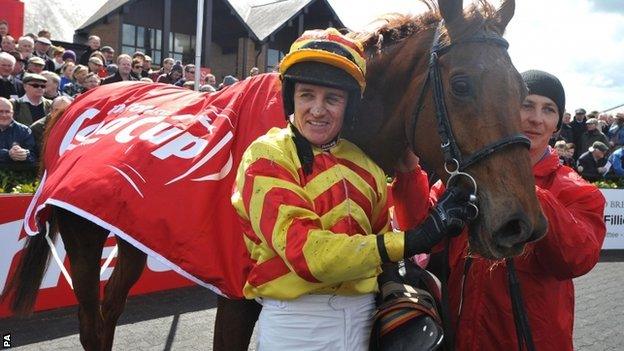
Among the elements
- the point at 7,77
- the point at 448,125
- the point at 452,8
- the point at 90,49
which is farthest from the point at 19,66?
the point at 448,125

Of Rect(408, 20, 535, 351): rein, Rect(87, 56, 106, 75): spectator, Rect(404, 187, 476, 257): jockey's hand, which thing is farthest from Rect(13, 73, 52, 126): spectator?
Rect(404, 187, 476, 257): jockey's hand

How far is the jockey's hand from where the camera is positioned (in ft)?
4.62

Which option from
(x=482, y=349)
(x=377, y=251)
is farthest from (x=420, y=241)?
(x=482, y=349)

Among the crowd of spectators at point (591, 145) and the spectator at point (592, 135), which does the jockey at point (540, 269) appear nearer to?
the crowd of spectators at point (591, 145)

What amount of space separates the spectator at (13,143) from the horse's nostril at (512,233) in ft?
15.9

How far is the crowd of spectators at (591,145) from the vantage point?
371 inches

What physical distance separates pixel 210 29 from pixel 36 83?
12.8 meters

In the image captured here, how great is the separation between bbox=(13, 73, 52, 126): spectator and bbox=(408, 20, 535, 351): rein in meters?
5.35

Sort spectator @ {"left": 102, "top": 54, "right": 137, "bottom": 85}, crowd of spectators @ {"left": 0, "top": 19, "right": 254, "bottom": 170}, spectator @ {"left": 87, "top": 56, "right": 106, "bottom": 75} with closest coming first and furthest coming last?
crowd of spectators @ {"left": 0, "top": 19, "right": 254, "bottom": 170}
spectator @ {"left": 102, "top": 54, "right": 137, "bottom": 85}
spectator @ {"left": 87, "top": 56, "right": 106, "bottom": 75}

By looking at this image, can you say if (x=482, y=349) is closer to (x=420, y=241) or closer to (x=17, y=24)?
(x=420, y=241)

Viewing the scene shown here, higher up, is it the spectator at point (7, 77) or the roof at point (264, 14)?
the roof at point (264, 14)

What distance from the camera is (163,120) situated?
2750 millimetres

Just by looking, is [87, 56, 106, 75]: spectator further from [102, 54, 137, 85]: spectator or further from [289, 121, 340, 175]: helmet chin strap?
[289, 121, 340, 175]: helmet chin strap

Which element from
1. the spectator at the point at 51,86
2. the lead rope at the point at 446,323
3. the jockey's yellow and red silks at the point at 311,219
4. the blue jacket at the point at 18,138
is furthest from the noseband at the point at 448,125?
the spectator at the point at 51,86
